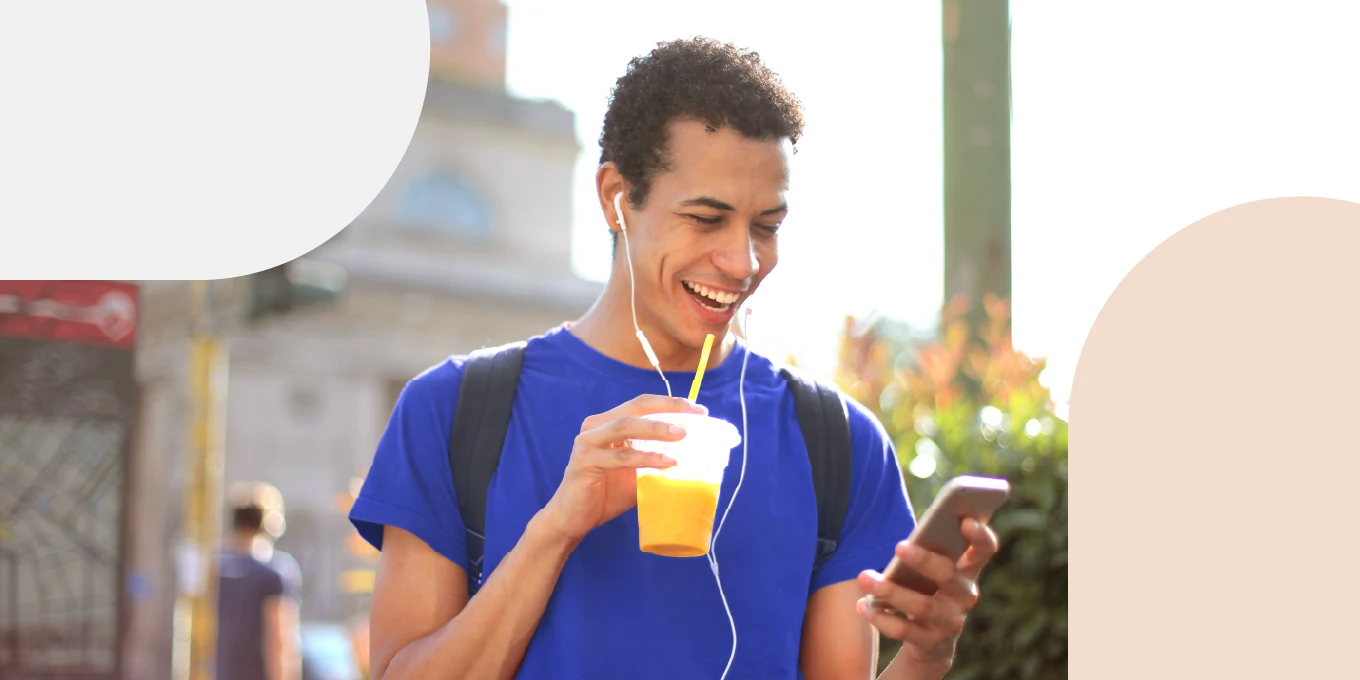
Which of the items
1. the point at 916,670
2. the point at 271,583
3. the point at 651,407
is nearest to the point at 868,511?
the point at 916,670

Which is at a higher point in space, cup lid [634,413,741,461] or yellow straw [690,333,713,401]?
yellow straw [690,333,713,401]

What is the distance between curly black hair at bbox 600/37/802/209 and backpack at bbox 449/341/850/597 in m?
0.37

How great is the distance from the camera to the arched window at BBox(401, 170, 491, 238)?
1192 inches

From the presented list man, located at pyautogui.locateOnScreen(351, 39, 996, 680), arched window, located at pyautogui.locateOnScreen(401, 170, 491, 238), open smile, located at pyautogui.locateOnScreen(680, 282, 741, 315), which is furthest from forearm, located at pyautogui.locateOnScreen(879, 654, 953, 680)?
arched window, located at pyautogui.locateOnScreen(401, 170, 491, 238)

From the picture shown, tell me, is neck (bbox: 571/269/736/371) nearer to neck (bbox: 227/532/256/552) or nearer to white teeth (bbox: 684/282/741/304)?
white teeth (bbox: 684/282/741/304)

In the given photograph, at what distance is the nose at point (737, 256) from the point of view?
90.0 inches

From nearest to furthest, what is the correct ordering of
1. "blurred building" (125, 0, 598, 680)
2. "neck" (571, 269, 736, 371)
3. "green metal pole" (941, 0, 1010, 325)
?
"neck" (571, 269, 736, 371)
"green metal pole" (941, 0, 1010, 325)
"blurred building" (125, 0, 598, 680)

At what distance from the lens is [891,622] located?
212 centimetres

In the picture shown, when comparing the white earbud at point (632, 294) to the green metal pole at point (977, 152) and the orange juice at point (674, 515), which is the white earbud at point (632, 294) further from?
the green metal pole at point (977, 152)

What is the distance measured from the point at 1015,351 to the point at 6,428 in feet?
13.6

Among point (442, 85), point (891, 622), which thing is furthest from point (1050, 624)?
point (442, 85)

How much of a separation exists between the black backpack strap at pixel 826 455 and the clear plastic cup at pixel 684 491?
282mm

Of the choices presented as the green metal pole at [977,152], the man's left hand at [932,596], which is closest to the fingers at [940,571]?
the man's left hand at [932,596]

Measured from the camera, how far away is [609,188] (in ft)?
8.26
